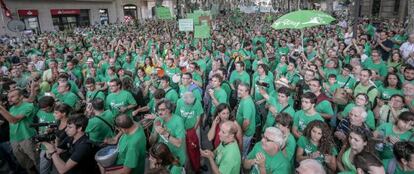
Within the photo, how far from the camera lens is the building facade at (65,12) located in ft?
84.5

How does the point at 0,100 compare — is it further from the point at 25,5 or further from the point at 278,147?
the point at 25,5

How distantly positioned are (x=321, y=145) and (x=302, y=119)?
699 millimetres

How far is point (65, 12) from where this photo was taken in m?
32.5

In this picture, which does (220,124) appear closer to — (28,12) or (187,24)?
(187,24)

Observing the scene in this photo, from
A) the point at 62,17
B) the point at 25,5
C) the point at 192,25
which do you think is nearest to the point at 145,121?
the point at 192,25

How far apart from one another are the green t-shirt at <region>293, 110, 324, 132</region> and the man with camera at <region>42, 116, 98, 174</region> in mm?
2762

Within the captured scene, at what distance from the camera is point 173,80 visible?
6.87 m

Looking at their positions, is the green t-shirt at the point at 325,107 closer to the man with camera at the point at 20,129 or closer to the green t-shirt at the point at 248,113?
the green t-shirt at the point at 248,113

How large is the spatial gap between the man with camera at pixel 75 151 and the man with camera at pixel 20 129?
1475 millimetres

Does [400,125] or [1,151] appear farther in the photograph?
[1,151]

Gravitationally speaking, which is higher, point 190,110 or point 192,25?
point 192,25

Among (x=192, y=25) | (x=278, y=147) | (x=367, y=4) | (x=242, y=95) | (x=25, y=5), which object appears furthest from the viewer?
(x=367, y=4)

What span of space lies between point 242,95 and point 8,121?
12.3 feet

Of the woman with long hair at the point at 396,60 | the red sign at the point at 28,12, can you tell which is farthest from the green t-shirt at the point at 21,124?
the red sign at the point at 28,12
